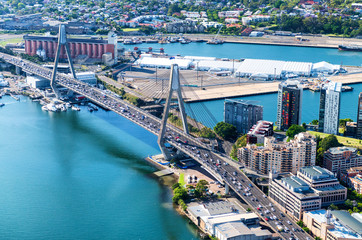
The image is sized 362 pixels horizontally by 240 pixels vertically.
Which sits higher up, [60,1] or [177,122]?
[60,1]

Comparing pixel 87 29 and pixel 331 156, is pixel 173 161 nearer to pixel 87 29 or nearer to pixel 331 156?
pixel 331 156

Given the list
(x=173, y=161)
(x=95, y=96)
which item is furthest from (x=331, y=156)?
(x=95, y=96)

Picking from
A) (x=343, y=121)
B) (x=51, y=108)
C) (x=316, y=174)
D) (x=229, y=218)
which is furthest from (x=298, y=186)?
(x=51, y=108)

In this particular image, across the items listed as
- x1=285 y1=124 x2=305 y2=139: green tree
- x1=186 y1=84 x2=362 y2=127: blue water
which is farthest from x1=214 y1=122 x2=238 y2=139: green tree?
x1=285 y1=124 x2=305 y2=139: green tree

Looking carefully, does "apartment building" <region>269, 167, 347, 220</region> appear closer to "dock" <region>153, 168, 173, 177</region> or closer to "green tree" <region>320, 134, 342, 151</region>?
"green tree" <region>320, 134, 342, 151</region>

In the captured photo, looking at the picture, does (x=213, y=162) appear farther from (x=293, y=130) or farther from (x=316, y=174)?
(x=293, y=130)

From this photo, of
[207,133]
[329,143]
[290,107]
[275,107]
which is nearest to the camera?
[329,143]
